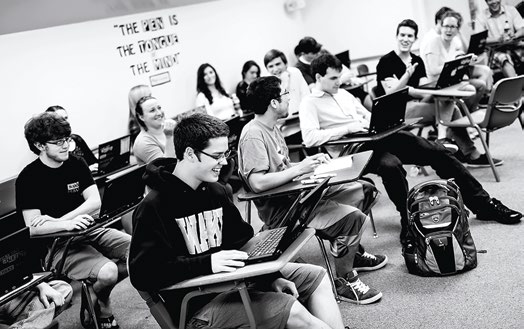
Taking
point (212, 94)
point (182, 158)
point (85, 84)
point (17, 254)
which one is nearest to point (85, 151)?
point (85, 84)

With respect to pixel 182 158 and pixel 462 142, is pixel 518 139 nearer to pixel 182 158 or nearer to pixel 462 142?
pixel 462 142

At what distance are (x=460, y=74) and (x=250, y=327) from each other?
383 centimetres

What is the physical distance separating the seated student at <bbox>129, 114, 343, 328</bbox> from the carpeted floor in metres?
0.80

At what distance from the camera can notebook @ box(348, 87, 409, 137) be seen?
12.6 feet

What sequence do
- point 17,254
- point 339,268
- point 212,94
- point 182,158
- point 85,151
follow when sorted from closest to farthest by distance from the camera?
point 182,158, point 17,254, point 339,268, point 85,151, point 212,94

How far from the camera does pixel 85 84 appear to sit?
19.1 ft

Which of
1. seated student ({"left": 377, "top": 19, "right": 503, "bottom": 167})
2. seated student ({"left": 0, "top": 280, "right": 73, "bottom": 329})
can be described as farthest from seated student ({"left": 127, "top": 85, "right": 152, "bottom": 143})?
seated student ({"left": 0, "top": 280, "right": 73, "bottom": 329})

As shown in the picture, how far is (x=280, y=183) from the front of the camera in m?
3.19

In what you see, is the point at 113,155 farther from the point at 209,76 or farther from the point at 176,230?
the point at 176,230

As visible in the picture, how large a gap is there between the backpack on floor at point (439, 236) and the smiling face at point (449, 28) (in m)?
2.71

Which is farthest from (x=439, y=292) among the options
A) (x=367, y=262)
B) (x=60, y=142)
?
(x=60, y=142)

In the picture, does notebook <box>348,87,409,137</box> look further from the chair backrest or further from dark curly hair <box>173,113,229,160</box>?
dark curly hair <box>173,113,229,160</box>

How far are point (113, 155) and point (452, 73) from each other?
9.33 feet

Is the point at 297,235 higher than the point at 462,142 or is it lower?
higher
